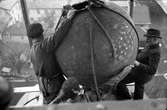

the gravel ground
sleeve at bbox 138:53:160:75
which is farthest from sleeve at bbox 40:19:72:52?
the gravel ground

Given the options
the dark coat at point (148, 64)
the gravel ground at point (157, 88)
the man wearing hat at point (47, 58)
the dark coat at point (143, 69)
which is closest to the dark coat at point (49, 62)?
the man wearing hat at point (47, 58)

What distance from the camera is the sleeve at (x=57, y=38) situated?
102 inches

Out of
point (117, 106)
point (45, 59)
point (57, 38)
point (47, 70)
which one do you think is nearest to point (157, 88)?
point (47, 70)

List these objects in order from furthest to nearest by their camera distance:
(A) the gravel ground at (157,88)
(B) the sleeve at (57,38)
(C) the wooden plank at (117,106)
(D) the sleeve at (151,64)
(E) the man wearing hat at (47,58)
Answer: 1. (A) the gravel ground at (157,88)
2. (D) the sleeve at (151,64)
3. (E) the man wearing hat at (47,58)
4. (B) the sleeve at (57,38)
5. (C) the wooden plank at (117,106)

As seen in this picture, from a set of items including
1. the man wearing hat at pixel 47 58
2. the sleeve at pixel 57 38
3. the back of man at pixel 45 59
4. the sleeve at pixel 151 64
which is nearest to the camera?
the sleeve at pixel 57 38

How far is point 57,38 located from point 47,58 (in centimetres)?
44

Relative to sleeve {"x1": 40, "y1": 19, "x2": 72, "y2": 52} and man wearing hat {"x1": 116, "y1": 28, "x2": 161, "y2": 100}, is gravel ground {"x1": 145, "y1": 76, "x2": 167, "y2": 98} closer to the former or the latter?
man wearing hat {"x1": 116, "y1": 28, "x2": 161, "y2": 100}

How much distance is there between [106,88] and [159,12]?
5.90m

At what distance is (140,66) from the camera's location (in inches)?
130

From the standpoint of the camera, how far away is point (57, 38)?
105 inches

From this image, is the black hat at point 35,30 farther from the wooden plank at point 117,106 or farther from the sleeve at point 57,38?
the wooden plank at point 117,106

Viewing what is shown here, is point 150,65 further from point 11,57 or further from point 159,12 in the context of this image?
point 11,57

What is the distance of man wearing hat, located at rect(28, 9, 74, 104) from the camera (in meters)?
2.79

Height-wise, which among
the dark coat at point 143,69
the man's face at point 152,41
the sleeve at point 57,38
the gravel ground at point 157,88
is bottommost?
the gravel ground at point 157,88
